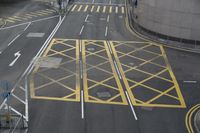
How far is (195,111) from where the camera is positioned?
96.7 ft

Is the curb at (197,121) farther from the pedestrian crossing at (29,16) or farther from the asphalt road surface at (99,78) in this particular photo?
the pedestrian crossing at (29,16)

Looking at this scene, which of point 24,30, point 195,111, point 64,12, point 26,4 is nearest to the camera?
point 195,111

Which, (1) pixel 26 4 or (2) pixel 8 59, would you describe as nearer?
(2) pixel 8 59

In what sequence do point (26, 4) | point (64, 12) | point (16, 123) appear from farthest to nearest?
point (26, 4) → point (64, 12) → point (16, 123)

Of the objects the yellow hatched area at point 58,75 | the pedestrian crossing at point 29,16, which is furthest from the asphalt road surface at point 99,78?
the pedestrian crossing at point 29,16

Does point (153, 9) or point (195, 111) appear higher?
point (153, 9)

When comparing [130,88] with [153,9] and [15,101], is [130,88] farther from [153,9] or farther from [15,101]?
[153,9]

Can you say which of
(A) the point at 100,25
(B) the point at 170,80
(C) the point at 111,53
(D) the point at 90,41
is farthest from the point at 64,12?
(B) the point at 170,80

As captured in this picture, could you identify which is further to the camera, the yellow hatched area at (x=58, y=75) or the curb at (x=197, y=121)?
the yellow hatched area at (x=58, y=75)

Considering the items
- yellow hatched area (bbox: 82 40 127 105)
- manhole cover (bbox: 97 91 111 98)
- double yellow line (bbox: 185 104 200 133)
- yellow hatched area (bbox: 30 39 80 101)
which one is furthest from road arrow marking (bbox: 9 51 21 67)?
double yellow line (bbox: 185 104 200 133)

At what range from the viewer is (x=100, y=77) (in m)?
35.3

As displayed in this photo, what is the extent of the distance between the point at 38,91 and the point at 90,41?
51.5 ft

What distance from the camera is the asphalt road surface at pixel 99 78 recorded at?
27516 millimetres

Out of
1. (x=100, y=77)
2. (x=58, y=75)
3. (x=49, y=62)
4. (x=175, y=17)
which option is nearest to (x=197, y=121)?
(x=100, y=77)
